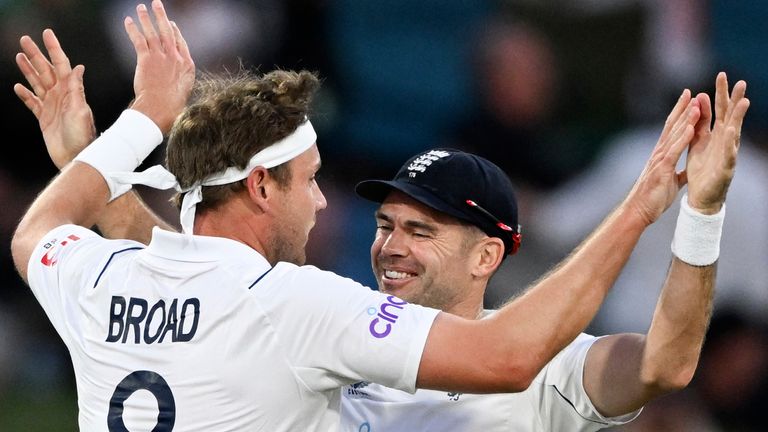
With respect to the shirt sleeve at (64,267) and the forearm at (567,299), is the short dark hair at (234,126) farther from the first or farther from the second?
the forearm at (567,299)

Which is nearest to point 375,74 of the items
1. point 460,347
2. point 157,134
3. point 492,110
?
point 492,110

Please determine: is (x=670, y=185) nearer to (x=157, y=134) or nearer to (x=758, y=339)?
(x=157, y=134)

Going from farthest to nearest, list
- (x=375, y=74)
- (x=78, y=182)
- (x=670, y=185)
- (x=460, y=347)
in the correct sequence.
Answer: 1. (x=375, y=74)
2. (x=78, y=182)
3. (x=670, y=185)
4. (x=460, y=347)

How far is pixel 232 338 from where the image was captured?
3.18 metres

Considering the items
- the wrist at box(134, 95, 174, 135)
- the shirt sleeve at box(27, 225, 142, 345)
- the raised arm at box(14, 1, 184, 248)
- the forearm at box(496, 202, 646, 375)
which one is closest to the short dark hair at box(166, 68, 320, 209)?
the shirt sleeve at box(27, 225, 142, 345)

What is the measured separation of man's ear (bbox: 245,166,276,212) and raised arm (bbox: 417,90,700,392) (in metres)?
0.67

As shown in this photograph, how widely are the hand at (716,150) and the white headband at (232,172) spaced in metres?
1.11

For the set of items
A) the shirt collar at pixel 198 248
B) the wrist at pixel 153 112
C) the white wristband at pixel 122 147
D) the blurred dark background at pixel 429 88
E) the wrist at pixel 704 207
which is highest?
the wrist at pixel 153 112

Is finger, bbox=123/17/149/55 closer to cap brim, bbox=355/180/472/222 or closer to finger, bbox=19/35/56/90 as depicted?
finger, bbox=19/35/56/90

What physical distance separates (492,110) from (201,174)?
4.60 m

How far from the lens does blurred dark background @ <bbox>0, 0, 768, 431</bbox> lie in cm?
749

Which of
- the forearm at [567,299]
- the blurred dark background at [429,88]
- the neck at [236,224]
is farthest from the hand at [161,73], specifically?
the blurred dark background at [429,88]

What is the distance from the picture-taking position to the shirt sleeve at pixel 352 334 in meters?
3.05

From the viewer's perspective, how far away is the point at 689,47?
778cm
